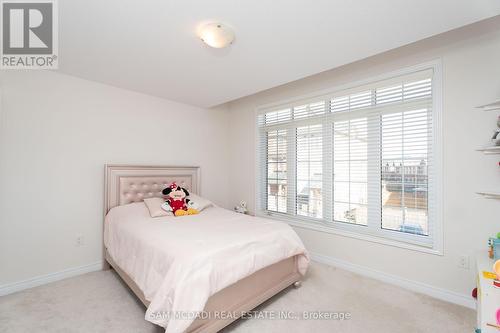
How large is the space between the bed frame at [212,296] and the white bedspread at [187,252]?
129mm

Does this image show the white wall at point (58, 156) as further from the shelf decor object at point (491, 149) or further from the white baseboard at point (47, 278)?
the shelf decor object at point (491, 149)

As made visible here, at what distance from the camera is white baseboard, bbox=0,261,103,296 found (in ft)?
7.36

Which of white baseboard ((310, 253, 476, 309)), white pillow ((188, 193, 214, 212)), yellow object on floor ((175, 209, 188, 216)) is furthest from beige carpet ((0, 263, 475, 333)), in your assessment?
white pillow ((188, 193, 214, 212))

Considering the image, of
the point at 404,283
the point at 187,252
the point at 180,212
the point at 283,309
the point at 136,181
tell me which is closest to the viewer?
the point at 187,252

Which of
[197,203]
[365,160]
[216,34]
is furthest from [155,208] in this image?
[365,160]

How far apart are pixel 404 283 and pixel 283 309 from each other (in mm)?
1342

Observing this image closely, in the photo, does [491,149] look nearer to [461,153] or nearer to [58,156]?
[461,153]

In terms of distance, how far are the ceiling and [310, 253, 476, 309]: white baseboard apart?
2280 mm

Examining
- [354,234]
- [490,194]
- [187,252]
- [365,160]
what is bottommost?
[354,234]

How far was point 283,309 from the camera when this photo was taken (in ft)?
6.57

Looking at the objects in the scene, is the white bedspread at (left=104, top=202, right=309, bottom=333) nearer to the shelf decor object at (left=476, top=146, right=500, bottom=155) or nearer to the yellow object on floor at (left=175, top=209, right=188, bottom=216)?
the yellow object on floor at (left=175, top=209, right=188, bottom=216)

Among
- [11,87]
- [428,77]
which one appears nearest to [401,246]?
[428,77]

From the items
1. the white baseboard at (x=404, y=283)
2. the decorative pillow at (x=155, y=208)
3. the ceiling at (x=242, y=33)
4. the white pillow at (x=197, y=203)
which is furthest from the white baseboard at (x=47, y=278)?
the white baseboard at (x=404, y=283)

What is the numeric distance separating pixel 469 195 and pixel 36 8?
3.71m
